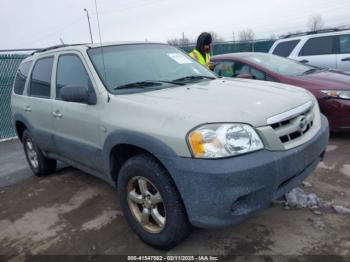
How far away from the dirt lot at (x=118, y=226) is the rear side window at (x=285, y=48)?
15.2 feet

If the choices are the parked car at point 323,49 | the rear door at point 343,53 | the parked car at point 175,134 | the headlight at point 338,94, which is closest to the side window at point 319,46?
the parked car at point 323,49

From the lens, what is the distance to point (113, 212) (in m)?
3.76

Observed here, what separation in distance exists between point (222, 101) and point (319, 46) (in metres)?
6.87

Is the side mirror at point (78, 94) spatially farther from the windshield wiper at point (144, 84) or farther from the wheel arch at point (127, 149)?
the wheel arch at point (127, 149)

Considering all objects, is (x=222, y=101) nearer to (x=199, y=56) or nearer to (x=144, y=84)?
(x=144, y=84)

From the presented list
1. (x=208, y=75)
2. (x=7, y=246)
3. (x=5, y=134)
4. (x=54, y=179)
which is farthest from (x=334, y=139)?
(x=5, y=134)

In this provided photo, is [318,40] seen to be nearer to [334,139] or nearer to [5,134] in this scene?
[334,139]

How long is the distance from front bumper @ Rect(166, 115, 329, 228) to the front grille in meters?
0.13

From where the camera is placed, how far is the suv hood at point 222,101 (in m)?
2.49

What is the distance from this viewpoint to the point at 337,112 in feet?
16.7

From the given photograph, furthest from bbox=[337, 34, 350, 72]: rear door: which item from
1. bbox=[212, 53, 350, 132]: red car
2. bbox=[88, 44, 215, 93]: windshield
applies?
bbox=[88, 44, 215, 93]: windshield

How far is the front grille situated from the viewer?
258cm

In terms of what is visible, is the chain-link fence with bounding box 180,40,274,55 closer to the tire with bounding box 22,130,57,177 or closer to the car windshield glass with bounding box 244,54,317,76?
the car windshield glass with bounding box 244,54,317,76

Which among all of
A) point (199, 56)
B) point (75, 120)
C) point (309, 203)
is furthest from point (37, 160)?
point (309, 203)
